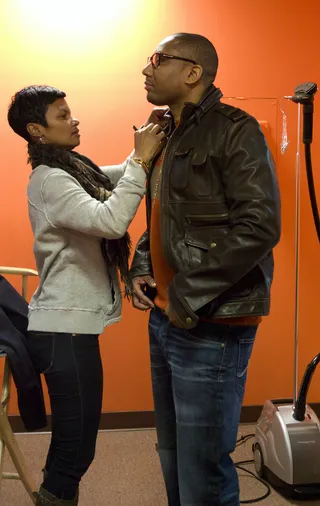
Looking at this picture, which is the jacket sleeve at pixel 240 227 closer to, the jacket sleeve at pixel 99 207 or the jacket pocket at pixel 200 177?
the jacket pocket at pixel 200 177

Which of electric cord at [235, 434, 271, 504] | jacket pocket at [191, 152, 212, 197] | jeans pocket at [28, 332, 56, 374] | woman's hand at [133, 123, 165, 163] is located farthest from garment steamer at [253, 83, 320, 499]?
jeans pocket at [28, 332, 56, 374]

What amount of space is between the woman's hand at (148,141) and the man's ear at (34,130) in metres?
0.34

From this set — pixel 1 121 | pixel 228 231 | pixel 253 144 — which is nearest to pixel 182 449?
pixel 228 231

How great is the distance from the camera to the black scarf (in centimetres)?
182

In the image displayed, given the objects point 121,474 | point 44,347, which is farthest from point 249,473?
point 44,347

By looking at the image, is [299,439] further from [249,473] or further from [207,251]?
[207,251]

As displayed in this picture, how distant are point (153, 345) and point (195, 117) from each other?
24.2 inches

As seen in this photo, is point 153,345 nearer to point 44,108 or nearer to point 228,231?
point 228,231

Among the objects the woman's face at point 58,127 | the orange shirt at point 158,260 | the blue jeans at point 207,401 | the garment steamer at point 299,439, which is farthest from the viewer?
the garment steamer at point 299,439

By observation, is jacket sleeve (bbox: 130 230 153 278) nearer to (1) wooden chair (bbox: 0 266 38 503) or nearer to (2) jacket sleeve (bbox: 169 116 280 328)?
(2) jacket sleeve (bbox: 169 116 280 328)

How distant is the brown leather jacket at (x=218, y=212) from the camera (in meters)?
1.38

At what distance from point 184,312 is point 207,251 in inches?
6.0

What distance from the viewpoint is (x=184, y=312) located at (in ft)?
4.61

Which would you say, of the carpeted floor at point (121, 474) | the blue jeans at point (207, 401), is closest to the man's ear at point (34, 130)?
the blue jeans at point (207, 401)
